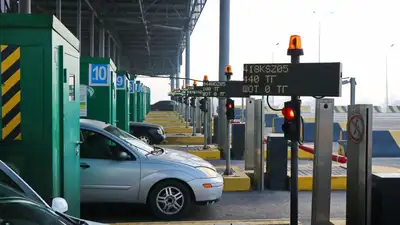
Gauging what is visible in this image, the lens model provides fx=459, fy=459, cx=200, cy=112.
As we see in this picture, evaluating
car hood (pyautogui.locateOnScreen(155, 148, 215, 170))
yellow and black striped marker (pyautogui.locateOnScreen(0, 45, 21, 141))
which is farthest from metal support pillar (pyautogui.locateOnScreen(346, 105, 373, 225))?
yellow and black striped marker (pyautogui.locateOnScreen(0, 45, 21, 141))

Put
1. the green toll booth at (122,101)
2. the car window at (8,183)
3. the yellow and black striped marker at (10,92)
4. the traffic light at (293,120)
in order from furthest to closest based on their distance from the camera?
the green toll booth at (122,101) < the traffic light at (293,120) < the yellow and black striped marker at (10,92) < the car window at (8,183)

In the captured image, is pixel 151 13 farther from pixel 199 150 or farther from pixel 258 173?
pixel 258 173

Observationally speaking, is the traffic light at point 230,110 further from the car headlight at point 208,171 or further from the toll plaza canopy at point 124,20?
the toll plaza canopy at point 124,20

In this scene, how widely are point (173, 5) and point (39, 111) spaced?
23.3m

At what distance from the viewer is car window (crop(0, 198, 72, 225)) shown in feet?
9.69

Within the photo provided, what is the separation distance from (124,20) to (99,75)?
1659cm

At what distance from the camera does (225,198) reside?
8453mm

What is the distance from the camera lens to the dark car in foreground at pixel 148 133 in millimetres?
15617

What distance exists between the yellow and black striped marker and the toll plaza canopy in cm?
1370

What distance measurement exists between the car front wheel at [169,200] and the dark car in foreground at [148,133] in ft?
29.0

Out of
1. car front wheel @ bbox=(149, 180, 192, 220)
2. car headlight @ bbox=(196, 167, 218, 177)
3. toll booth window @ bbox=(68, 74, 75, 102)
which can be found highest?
toll booth window @ bbox=(68, 74, 75, 102)

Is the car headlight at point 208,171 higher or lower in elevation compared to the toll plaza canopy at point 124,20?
lower

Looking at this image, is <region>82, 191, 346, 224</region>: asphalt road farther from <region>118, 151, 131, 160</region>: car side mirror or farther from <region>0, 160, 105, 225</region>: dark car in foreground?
<region>0, 160, 105, 225</region>: dark car in foreground

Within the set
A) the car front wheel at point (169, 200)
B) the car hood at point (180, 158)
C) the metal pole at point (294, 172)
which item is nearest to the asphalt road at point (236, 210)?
the car front wheel at point (169, 200)
